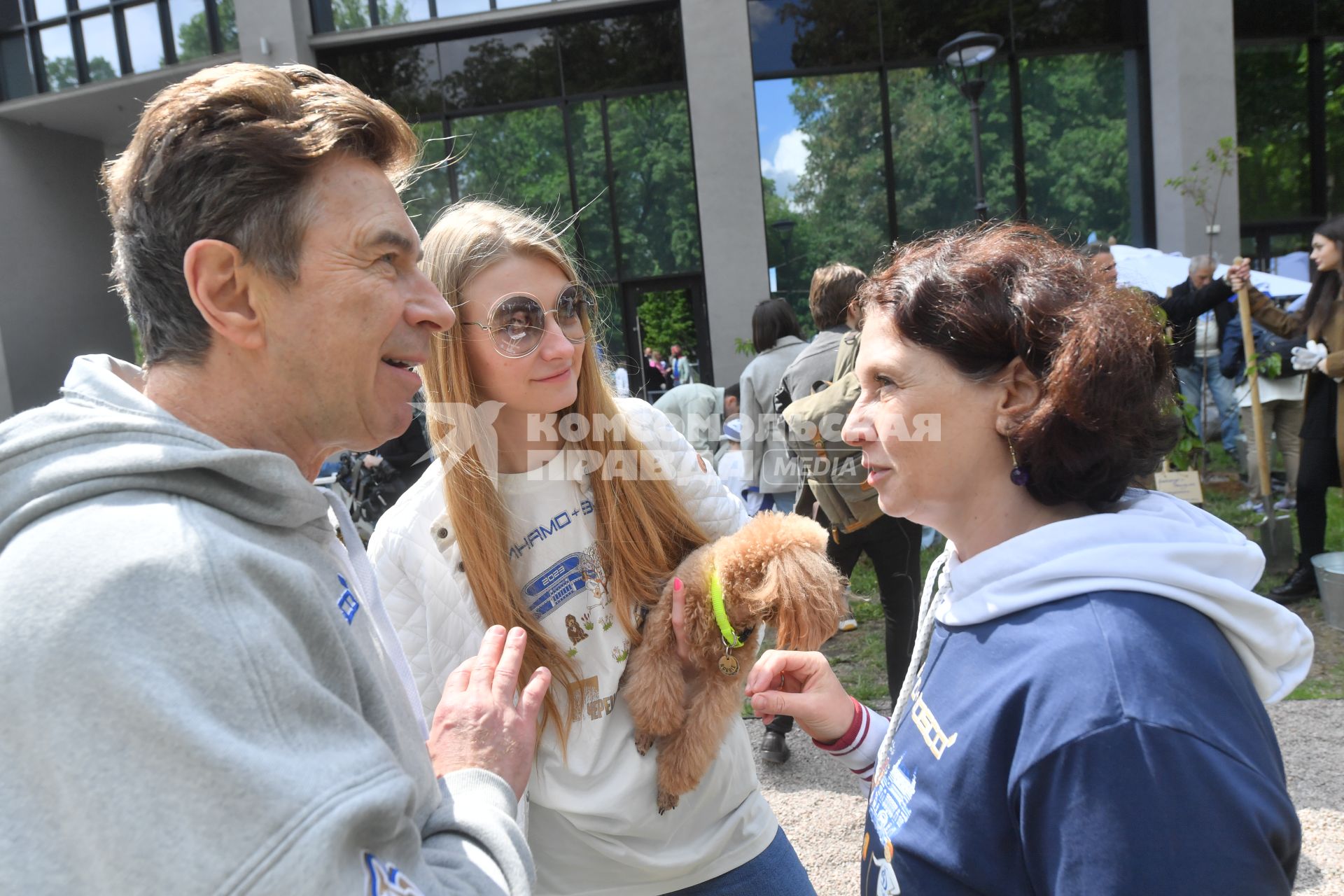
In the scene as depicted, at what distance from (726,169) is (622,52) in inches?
105

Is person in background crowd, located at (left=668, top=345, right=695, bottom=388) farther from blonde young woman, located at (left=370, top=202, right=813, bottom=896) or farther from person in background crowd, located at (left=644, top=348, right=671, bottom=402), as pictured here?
blonde young woman, located at (left=370, top=202, right=813, bottom=896)

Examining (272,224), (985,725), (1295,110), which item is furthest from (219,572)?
(1295,110)

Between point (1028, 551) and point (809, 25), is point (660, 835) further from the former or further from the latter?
point (809, 25)

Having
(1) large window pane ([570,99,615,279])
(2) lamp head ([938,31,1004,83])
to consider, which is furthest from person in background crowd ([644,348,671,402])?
(2) lamp head ([938,31,1004,83])

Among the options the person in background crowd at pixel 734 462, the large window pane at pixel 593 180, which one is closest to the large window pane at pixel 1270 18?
the large window pane at pixel 593 180

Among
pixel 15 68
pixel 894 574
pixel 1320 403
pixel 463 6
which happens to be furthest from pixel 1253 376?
pixel 15 68

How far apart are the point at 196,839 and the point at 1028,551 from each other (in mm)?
1141

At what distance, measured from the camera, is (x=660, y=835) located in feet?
6.13

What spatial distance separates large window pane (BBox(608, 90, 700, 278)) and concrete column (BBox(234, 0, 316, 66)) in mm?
4968

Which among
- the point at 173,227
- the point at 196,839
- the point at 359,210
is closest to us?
the point at 196,839

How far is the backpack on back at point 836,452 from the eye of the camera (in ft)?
13.5

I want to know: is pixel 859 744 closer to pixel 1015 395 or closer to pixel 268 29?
pixel 1015 395

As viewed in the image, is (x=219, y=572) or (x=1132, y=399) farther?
(x=1132, y=399)

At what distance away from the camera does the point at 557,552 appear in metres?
2.01
